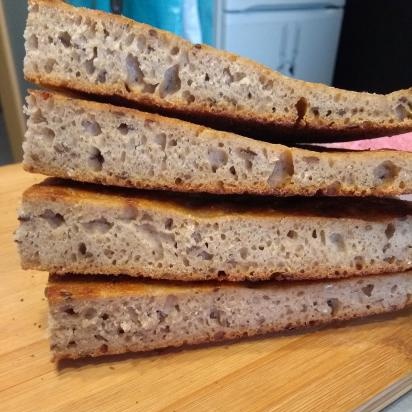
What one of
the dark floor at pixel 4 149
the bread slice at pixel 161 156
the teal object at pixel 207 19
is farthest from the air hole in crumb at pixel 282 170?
the dark floor at pixel 4 149

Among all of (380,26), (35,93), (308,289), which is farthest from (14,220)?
(380,26)

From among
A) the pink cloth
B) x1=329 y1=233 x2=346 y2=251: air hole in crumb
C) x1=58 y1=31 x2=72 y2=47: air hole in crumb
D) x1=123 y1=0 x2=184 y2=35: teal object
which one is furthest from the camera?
x1=123 y1=0 x2=184 y2=35: teal object

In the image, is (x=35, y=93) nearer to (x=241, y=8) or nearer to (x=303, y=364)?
(x=303, y=364)

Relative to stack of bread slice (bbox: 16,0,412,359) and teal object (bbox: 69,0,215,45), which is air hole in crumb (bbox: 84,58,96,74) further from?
teal object (bbox: 69,0,215,45)

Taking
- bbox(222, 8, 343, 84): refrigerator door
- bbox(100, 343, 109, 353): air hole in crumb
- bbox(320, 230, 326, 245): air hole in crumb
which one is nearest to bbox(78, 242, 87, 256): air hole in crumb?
bbox(100, 343, 109, 353): air hole in crumb

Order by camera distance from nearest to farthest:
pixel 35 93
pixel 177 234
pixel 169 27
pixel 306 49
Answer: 1. pixel 35 93
2. pixel 177 234
3. pixel 169 27
4. pixel 306 49

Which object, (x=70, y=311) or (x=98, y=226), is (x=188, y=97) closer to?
(x=98, y=226)
